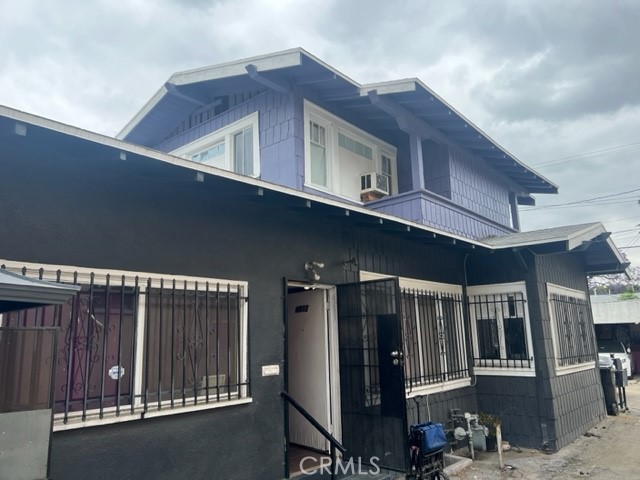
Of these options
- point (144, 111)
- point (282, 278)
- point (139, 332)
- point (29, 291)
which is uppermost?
point (144, 111)

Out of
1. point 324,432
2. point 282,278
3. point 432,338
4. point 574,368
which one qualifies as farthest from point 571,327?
point 282,278

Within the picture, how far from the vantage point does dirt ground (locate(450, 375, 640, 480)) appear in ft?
18.7

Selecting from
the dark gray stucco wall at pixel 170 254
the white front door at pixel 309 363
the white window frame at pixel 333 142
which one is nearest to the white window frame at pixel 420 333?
the white front door at pixel 309 363

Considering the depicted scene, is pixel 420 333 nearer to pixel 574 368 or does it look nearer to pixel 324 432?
pixel 324 432

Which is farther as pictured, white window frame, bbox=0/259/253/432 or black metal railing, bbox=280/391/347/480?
black metal railing, bbox=280/391/347/480

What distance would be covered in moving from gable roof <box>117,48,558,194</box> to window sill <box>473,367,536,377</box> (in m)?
4.14

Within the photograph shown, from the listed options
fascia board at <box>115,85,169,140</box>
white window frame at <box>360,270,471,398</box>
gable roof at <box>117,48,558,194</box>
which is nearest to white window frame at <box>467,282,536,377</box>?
white window frame at <box>360,270,471,398</box>

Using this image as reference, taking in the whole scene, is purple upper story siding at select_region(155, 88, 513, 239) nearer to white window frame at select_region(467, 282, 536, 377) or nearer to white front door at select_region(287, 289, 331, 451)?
white window frame at select_region(467, 282, 536, 377)

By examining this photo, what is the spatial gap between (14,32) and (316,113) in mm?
7273

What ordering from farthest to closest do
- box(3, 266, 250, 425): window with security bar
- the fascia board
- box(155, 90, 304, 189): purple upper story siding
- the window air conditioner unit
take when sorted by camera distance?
the fascia board
the window air conditioner unit
box(155, 90, 304, 189): purple upper story siding
box(3, 266, 250, 425): window with security bar

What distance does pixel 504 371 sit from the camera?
7383 millimetres

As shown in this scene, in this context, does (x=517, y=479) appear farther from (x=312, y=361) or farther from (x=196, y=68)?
(x=196, y=68)

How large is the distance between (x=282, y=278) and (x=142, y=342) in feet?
5.31

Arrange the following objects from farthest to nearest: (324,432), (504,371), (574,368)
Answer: (574,368), (504,371), (324,432)
